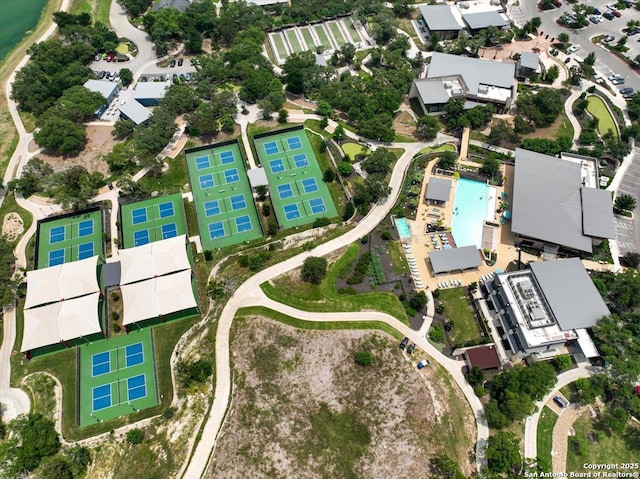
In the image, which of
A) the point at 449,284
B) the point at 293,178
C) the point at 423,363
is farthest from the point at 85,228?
the point at 449,284

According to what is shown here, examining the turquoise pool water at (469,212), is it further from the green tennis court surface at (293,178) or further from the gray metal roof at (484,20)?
the gray metal roof at (484,20)

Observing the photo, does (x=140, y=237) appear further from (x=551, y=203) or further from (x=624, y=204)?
(x=624, y=204)

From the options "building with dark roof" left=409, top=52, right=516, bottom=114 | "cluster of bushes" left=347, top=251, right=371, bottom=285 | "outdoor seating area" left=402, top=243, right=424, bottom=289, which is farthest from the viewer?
"building with dark roof" left=409, top=52, right=516, bottom=114

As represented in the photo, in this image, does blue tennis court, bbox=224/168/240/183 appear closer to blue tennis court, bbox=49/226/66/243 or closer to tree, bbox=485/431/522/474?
blue tennis court, bbox=49/226/66/243

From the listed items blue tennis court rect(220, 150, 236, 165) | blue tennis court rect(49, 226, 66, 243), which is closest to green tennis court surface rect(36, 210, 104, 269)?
blue tennis court rect(49, 226, 66, 243)

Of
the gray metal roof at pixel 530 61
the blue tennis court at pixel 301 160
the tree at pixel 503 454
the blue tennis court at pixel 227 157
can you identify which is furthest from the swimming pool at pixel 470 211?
the blue tennis court at pixel 227 157

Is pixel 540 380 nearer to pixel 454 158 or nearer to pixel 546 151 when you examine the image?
pixel 454 158

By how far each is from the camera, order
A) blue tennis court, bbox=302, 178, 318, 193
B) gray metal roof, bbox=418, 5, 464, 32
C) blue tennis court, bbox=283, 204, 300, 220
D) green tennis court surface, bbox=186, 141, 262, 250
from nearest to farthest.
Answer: green tennis court surface, bbox=186, 141, 262, 250 < blue tennis court, bbox=283, 204, 300, 220 < blue tennis court, bbox=302, 178, 318, 193 < gray metal roof, bbox=418, 5, 464, 32
